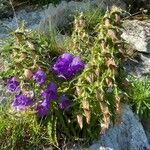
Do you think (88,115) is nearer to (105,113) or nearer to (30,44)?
(105,113)

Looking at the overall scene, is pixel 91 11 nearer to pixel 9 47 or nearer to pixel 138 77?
pixel 138 77

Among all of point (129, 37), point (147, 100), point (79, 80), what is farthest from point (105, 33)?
point (129, 37)

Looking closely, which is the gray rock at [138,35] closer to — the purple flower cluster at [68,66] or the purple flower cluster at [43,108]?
the purple flower cluster at [68,66]

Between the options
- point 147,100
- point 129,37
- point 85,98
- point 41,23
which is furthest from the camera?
point 129,37

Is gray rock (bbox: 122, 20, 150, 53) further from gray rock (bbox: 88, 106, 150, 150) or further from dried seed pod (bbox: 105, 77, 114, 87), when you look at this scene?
dried seed pod (bbox: 105, 77, 114, 87)

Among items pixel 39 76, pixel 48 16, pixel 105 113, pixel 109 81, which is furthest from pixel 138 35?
pixel 39 76

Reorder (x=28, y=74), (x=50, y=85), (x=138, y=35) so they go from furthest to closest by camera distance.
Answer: (x=138, y=35) < (x=50, y=85) < (x=28, y=74)
